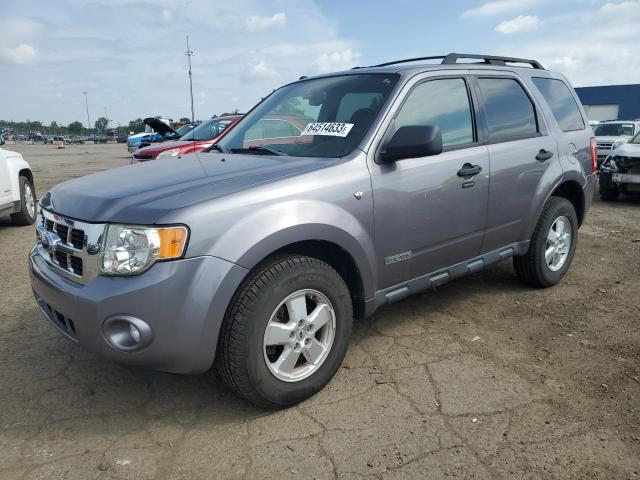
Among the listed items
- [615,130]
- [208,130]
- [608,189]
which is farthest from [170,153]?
[615,130]

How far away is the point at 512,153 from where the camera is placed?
3.80 m

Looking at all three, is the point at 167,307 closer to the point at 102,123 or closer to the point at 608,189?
the point at 608,189

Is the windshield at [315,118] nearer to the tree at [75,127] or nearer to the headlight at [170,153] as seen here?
the headlight at [170,153]

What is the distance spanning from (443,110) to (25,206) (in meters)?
6.43

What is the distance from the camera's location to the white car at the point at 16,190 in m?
6.88

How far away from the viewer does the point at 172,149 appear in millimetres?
8422

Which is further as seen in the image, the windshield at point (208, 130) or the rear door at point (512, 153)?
the windshield at point (208, 130)

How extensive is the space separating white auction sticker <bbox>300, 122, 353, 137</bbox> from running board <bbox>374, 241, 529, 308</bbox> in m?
0.98

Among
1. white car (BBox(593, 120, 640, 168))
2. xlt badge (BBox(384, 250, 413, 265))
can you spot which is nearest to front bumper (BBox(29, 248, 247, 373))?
xlt badge (BBox(384, 250, 413, 265))

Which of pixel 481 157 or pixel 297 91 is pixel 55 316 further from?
pixel 481 157

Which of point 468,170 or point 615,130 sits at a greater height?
point 468,170

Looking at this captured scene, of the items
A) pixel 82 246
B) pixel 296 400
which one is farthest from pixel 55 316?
pixel 296 400

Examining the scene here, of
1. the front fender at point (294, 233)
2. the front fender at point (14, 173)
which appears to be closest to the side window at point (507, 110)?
the front fender at point (294, 233)

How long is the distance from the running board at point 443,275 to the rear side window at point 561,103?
3.86 ft
